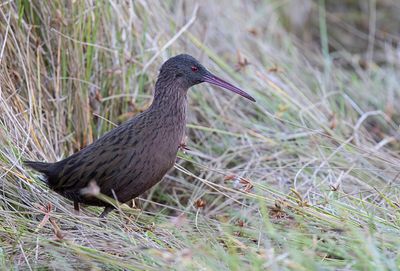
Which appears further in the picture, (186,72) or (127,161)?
(186,72)

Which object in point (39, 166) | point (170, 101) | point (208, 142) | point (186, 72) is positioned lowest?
point (208, 142)

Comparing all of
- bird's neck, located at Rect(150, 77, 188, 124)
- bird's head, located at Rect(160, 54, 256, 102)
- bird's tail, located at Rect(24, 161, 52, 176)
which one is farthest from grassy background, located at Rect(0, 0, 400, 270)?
bird's head, located at Rect(160, 54, 256, 102)

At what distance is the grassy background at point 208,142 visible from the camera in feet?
10.1

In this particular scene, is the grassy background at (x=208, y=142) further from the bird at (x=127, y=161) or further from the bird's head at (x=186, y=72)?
the bird's head at (x=186, y=72)

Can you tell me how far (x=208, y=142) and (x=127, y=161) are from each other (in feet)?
4.56

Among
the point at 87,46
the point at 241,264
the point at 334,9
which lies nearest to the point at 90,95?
the point at 87,46

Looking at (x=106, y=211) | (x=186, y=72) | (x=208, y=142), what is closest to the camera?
(x=106, y=211)

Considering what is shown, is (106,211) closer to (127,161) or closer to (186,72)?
(127,161)

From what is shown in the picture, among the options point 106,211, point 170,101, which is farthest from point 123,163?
point 170,101

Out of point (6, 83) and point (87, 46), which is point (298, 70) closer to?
point (87, 46)

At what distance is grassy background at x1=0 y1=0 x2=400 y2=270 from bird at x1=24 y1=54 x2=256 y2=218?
10 centimetres

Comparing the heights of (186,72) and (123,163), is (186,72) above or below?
above

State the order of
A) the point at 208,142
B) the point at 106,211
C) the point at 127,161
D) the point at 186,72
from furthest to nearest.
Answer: the point at 208,142, the point at 186,72, the point at 106,211, the point at 127,161

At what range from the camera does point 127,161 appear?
3.68 metres
